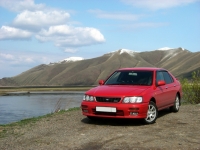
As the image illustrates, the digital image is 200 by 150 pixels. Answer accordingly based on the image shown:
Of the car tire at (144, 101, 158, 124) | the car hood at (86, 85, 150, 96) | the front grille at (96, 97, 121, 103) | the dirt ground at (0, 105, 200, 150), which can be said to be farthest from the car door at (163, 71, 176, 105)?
the front grille at (96, 97, 121, 103)

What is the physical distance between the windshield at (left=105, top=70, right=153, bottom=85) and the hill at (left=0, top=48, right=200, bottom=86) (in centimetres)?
13012

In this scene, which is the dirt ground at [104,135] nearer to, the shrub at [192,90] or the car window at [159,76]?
the car window at [159,76]

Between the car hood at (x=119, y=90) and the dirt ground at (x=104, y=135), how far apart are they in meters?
0.82

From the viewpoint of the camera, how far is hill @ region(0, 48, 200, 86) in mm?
150875

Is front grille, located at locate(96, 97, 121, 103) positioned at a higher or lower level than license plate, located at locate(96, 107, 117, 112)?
higher

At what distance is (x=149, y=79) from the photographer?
8766 millimetres

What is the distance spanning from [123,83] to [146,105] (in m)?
1.15

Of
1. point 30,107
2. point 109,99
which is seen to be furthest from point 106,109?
point 30,107

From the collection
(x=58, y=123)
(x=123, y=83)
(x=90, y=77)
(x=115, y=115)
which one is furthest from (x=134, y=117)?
(x=90, y=77)

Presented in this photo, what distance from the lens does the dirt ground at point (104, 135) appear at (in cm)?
579

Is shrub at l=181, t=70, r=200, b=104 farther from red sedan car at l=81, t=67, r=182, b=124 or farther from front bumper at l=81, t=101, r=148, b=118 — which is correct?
front bumper at l=81, t=101, r=148, b=118

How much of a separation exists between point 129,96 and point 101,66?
6101 inches

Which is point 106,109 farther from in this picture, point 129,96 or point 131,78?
point 131,78

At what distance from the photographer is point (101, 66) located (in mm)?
162500
